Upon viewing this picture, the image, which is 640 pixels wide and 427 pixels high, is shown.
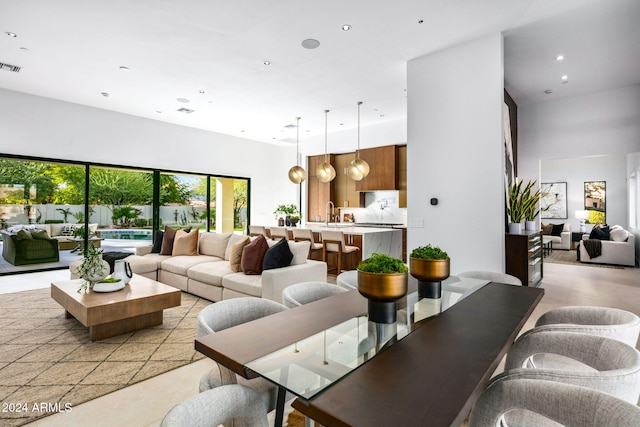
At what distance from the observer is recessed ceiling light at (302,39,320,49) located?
4.12 meters

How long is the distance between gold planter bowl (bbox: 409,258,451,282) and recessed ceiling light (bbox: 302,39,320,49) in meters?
3.36

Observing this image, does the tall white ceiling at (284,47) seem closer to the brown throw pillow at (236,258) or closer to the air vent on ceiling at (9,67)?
the air vent on ceiling at (9,67)

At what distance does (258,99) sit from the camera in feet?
20.7

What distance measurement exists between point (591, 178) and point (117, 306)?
12799 mm

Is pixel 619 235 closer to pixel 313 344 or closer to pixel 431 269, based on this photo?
pixel 431 269

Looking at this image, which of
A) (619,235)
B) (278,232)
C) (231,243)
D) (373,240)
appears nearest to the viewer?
(231,243)

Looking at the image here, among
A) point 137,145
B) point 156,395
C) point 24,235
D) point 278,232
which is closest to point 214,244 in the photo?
point 278,232

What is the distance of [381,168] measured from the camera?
27.1ft

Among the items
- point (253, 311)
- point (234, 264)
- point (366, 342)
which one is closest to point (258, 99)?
point (234, 264)

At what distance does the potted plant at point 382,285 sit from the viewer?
1404mm

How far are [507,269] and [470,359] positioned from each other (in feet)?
11.7

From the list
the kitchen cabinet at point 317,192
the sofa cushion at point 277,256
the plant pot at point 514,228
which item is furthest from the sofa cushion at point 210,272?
the kitchen cabinet at point 317,192

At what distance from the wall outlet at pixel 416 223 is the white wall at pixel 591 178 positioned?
822 centimetres

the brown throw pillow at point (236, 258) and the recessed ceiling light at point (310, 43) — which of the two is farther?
the brown throw pillow at point (236, 258)
